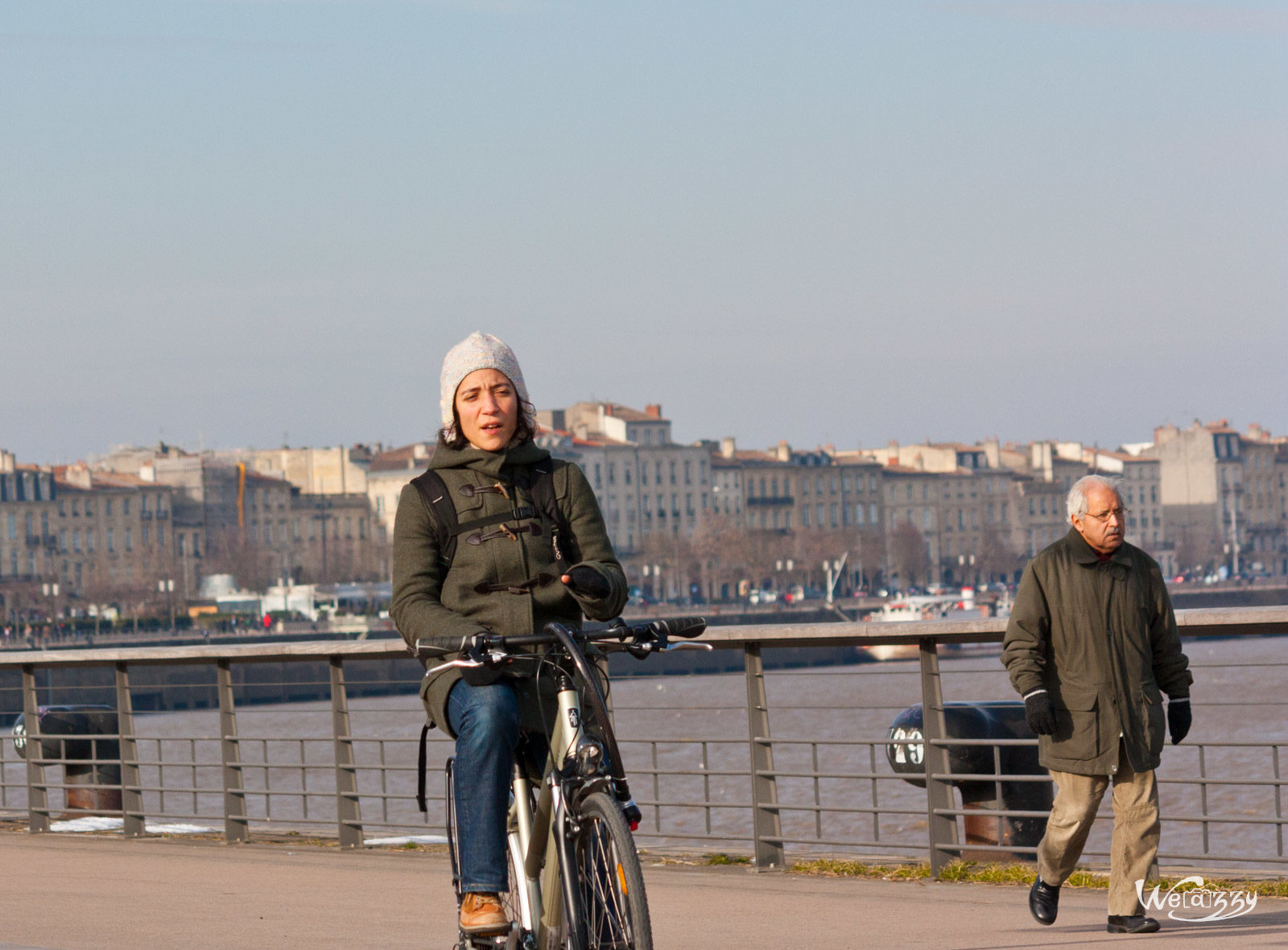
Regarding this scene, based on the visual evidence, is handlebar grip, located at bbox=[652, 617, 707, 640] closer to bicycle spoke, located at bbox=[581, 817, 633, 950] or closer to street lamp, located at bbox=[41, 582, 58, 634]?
bicycle spoke, located at bbox=[581, 817, 633, 950]

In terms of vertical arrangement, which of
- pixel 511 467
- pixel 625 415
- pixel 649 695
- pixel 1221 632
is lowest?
pixel 649 695

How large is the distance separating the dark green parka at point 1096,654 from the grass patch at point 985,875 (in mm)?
917

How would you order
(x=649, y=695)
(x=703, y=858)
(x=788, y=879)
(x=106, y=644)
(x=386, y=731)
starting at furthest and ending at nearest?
(x=106, y=644), (x=649, y=695), (x=386, y=731), (x=703, y=858), (x=788, y=879)

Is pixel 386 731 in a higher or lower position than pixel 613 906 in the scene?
lower

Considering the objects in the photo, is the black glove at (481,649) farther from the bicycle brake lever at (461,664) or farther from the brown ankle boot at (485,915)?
the brown ankle boot at (485,915)

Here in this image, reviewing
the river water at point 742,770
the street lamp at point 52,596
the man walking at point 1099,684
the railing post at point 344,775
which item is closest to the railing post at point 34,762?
the river water at point 742,770

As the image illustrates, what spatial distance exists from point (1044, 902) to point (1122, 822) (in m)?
0.31

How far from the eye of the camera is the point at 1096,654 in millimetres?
5531

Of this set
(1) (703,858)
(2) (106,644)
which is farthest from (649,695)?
(1) (703,858)

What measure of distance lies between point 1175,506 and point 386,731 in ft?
454

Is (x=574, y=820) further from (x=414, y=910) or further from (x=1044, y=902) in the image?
(x=414, y=910)

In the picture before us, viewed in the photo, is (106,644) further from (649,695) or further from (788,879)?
(788,879)

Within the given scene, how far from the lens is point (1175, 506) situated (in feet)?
546

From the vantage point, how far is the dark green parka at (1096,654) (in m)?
5.52
